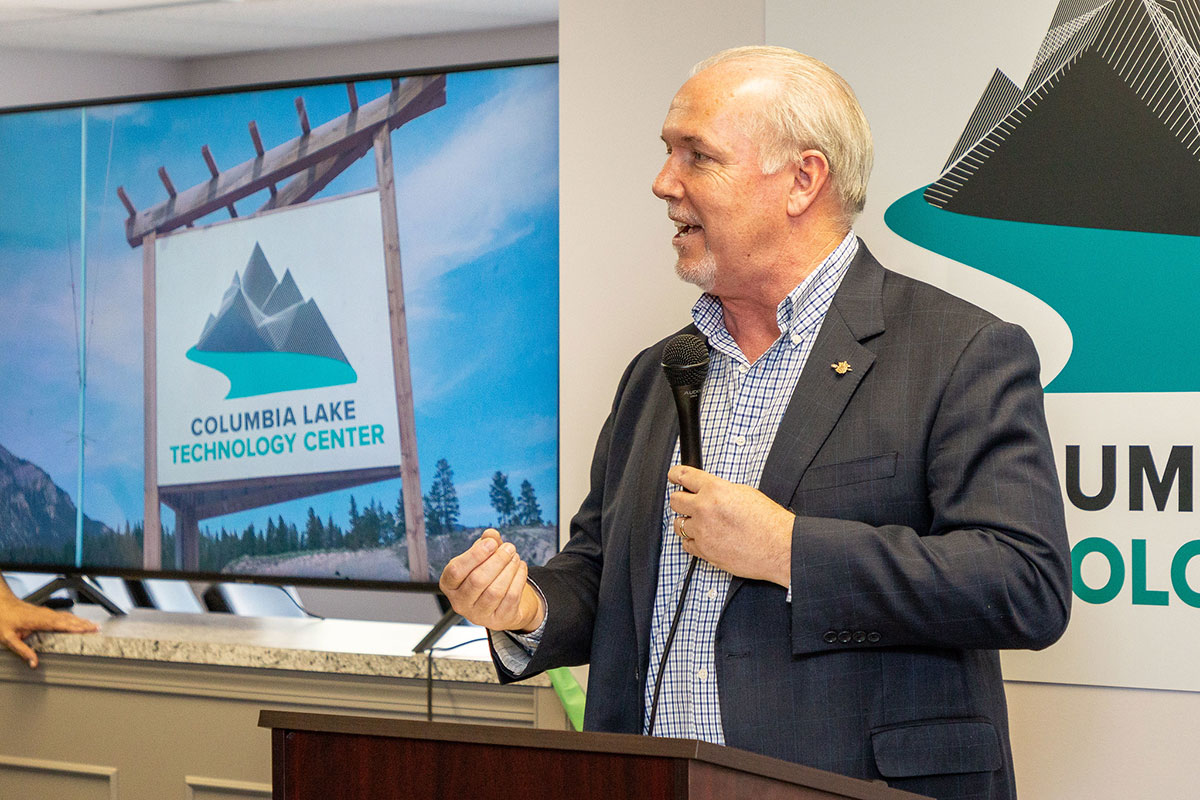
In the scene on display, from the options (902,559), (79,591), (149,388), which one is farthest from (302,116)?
(902,559)

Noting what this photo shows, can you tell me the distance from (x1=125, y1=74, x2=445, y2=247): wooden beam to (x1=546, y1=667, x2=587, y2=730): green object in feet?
4.13

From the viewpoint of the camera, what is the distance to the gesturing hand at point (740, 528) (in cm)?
133

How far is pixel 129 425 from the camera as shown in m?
2.93

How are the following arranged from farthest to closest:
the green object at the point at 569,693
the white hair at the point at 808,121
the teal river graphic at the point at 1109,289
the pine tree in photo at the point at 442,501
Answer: the pine tree in photo at the point at 442,501, the green object at the point at 569,693, the teal river graphic at the point at 1109,289, the white hair at the point at 808,121

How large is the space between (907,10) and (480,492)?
4.29 ft

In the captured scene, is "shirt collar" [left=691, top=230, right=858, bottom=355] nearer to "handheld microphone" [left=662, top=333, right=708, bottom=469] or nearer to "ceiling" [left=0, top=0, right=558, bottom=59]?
"handheld microphone" [left=662, top=333, right=708, bottom=469]

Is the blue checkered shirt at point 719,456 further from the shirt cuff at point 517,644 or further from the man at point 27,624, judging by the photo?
the man at point 27,624

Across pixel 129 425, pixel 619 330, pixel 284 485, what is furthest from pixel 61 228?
pixel 619 330

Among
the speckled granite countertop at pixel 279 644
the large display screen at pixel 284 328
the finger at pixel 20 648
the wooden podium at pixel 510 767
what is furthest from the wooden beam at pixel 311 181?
the wooden podium at pixel 510 767

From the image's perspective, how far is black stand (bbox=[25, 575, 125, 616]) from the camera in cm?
298

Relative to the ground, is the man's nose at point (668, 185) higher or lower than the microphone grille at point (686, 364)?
higher

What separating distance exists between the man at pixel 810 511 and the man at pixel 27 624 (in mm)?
1638

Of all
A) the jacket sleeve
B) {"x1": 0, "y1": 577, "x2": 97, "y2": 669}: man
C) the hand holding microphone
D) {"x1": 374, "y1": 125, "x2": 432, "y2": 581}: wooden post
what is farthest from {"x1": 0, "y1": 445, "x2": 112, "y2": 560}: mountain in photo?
the jacket sleeve

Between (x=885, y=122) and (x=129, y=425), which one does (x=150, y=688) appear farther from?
(x=885, y=122)
